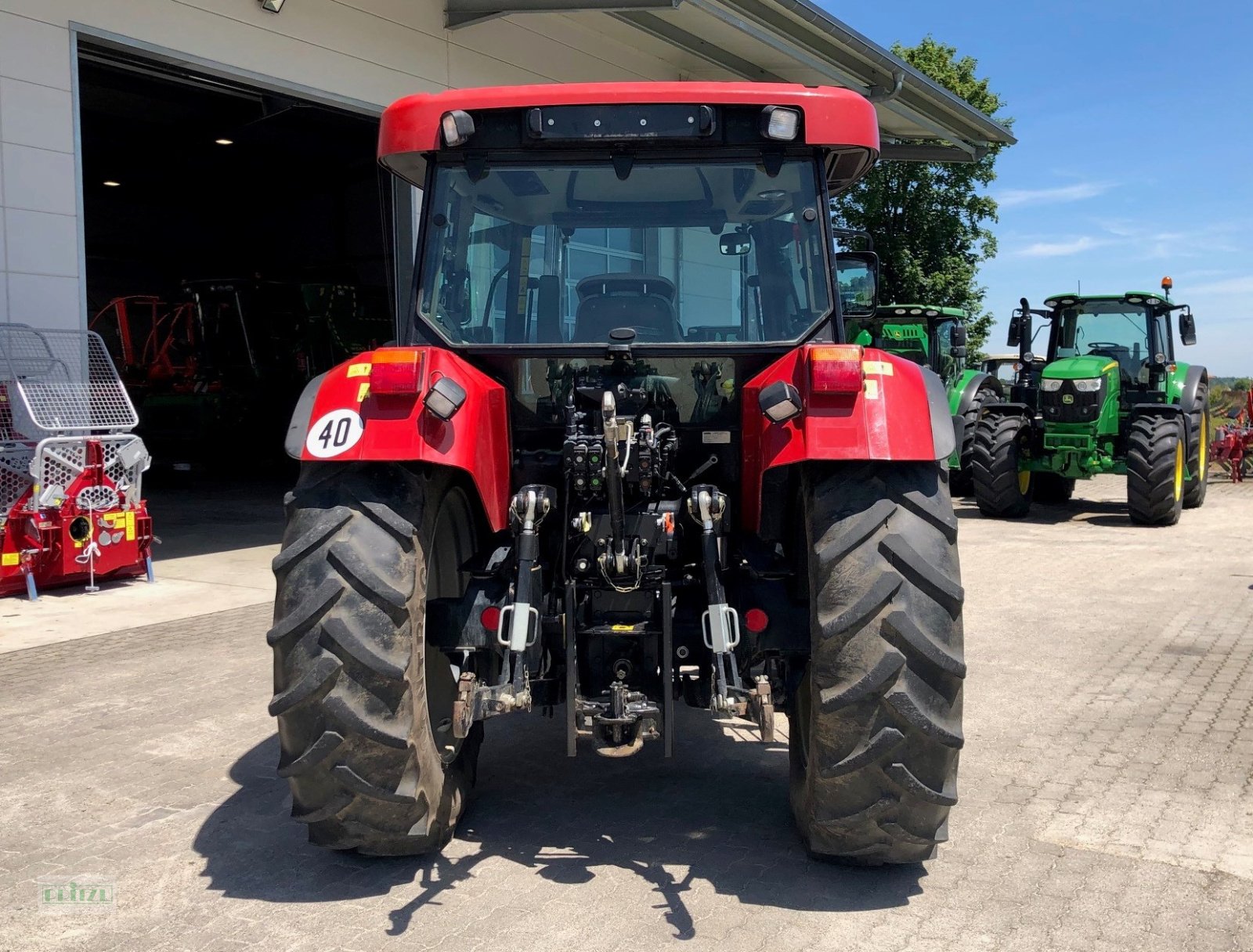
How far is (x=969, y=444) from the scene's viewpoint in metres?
14.8

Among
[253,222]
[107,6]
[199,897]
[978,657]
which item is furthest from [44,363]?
[253,222]

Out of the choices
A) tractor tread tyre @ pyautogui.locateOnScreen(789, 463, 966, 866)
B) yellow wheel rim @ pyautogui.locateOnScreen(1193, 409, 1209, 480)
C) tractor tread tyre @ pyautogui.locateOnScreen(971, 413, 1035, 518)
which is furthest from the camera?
yellow wheel rim @ pyautogui.locateOnScreen(1193, 409, 1209, 480)

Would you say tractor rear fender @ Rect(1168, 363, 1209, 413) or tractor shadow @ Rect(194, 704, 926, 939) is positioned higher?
tractor rear fender @ Rect(1168, 363, 1209, 413)

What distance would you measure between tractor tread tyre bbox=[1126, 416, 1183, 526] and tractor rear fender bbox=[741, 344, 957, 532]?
10.0m

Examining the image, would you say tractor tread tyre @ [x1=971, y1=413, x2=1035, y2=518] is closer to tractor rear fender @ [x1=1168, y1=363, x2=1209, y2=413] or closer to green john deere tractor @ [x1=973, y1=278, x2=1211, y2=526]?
green john deere tractor @ [x1=973, y1=278, x2=1211, y2=526]

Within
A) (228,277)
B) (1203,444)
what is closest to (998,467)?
(1203,444)

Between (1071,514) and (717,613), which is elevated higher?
(717,613)

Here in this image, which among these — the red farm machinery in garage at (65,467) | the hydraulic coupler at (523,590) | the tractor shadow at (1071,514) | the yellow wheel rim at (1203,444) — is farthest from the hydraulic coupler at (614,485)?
the yellow wheel rim at (1203,444)

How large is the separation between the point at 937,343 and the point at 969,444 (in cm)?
270

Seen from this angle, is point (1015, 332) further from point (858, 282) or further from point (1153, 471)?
point (858, 282)

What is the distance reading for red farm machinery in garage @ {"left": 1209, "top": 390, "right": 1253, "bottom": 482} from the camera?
17609 mm

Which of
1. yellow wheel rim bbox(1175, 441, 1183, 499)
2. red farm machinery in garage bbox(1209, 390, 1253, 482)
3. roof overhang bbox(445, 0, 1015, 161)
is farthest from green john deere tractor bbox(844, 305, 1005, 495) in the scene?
red farm machinery in garage bbox(1209, 390, 1253, 482)

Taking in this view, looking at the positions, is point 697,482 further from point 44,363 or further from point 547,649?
point 44,363

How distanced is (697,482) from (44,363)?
6.57m
